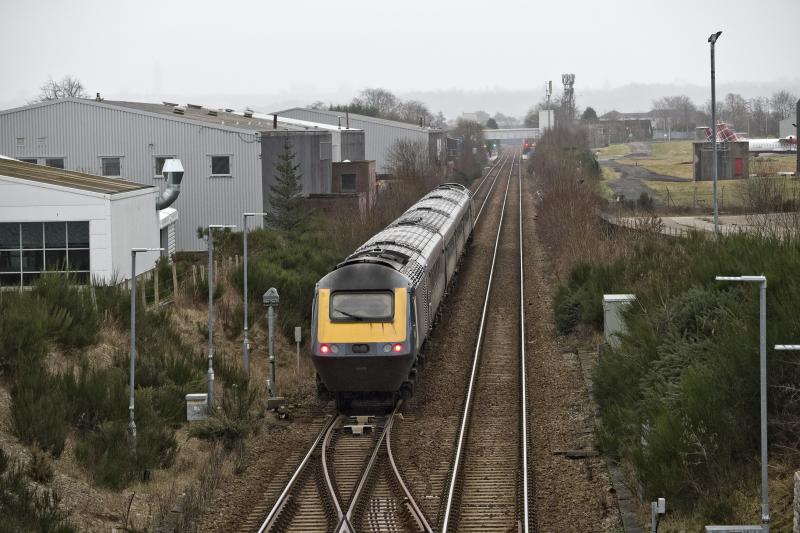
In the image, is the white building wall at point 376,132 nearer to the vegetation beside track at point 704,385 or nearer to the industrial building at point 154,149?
the industrial building at point 154,149

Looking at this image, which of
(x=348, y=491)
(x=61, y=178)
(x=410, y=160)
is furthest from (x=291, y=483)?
(x=410, y=160)

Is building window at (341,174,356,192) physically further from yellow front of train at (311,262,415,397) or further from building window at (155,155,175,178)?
yellow front of train at (311,262,415,397)

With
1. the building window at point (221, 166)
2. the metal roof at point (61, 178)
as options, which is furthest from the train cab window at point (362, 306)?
the building window at point (221, 166)

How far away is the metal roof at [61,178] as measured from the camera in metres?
28.3

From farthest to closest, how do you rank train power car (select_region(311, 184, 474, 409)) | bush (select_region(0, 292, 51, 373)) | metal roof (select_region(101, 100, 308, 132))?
metal roof (select_region(101, 100, 308, 132)), train power car (select_region(311, 184, 474, 409)), bush (select_region(0, 292, 51, 373))

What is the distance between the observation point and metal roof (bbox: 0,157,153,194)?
1115 inches

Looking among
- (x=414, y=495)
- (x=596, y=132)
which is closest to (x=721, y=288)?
(x=414, y=495)

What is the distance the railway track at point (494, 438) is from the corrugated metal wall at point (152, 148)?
55.9 feet

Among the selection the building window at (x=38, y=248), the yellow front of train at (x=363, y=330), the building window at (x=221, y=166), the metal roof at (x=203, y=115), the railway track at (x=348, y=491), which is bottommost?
the railway track at (x=348, y=491)

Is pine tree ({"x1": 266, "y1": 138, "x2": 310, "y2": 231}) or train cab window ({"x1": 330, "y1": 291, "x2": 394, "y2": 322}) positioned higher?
pine tree ({"x1": 266, "y1": 138, "x2": 310, "y2": 231})

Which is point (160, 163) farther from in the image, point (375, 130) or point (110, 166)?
point (375, 130)

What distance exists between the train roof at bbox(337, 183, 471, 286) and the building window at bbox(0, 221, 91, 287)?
782 centimetres

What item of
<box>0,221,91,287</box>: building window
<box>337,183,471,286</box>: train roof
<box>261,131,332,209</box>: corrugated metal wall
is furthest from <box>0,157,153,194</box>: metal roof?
<box>261,131,332,209</box>: corrugated metal wall

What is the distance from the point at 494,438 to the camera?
720 inches
